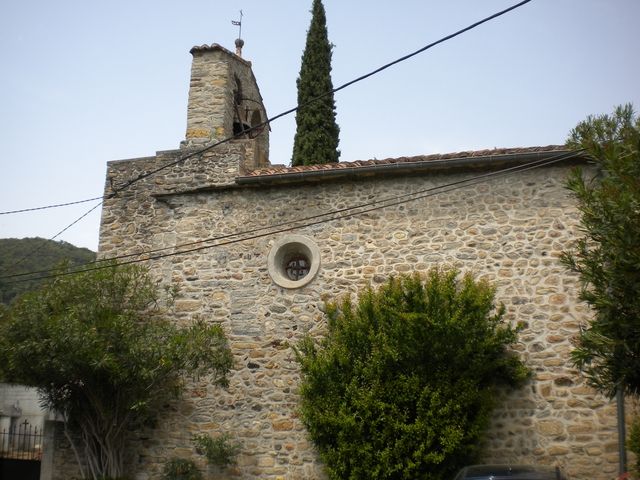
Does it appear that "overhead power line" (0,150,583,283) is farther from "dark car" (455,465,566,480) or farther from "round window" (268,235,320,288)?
"dark car" (455,465,566,480)

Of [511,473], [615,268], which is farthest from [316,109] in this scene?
[511,473]

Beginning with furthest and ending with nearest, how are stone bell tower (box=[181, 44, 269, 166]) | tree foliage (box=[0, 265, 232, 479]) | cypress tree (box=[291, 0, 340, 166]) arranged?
cypress tree (box=[291, 0, 340, 166]) < stone bell tower (box=[181, 44, 269, 166]) < tree foliage (box=[0, 265, 232, 479])

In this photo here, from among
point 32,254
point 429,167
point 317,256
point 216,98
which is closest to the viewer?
point 429,167

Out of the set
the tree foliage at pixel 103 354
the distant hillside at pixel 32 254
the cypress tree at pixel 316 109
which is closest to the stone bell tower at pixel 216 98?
the cypress tree at pixel 316 109

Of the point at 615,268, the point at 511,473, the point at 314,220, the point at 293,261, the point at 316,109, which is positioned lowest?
the point at 511,473

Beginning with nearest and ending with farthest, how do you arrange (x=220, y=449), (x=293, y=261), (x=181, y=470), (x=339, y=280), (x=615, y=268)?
(x=615, y=268), (x=220, y=449), (x=181, y=470), (x=339, y=280), (x=293, y=261)

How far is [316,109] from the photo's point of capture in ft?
52.5

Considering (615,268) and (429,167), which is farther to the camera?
(429,167)

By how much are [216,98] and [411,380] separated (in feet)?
21.0

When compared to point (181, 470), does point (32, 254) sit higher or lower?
higher

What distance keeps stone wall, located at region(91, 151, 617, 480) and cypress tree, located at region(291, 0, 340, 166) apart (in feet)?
14.1

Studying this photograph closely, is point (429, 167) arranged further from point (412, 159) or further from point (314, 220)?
point (314, 220)

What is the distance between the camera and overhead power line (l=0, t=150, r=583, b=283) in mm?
10234

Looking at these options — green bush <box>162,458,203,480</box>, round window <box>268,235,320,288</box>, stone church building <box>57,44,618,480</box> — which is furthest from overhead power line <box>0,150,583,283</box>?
green bush <box>162,458,203,480</box>
